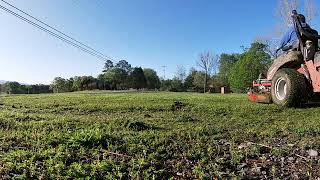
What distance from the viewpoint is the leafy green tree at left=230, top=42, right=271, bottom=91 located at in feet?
199

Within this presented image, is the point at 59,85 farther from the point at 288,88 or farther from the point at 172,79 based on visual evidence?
the point at 288,88

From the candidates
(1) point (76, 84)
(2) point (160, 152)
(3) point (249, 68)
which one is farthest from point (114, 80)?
(2) point (160, 152)

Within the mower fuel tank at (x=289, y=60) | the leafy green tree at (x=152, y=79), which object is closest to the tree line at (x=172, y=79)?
Answer: the leafy green tree at (x=152, y=79)

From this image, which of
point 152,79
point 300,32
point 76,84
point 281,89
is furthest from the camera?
point 152,79

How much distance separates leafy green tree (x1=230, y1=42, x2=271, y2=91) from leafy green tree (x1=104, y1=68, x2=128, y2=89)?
2212 cm

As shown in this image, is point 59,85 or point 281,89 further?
point 59,85

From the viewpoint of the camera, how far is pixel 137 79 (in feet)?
264

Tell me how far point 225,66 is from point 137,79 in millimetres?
22927

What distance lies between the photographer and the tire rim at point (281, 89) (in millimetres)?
10852

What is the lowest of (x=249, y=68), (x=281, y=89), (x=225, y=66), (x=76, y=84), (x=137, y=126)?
(x=137, y=126)

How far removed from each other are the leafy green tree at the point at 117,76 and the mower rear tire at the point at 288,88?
208 feet

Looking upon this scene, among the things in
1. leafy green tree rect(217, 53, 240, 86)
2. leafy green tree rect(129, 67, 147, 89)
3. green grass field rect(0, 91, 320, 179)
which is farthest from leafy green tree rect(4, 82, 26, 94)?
green grass field rect(0, 91, 320, 179)

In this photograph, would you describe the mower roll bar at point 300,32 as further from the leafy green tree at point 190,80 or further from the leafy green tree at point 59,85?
the leafy green tree at point 190,80

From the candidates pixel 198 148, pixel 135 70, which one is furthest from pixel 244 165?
pixel 135 70
